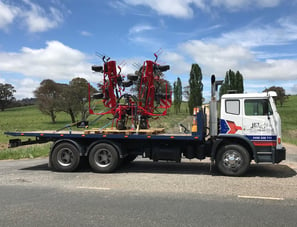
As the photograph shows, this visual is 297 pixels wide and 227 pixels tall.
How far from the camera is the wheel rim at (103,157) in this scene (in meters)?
9.12

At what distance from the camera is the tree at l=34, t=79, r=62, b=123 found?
160 ft

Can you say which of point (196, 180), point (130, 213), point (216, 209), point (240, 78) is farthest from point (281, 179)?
point (240, 78)

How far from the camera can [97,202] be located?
5957 millimetres

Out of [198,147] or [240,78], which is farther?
[240,78]

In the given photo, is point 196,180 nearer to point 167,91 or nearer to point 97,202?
point 97,202

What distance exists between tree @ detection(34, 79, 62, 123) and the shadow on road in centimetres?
3880

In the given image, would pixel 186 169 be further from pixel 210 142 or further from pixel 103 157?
pixel 103 157

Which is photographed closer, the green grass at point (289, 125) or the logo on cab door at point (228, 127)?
the logo on cab door at point (228, 127)

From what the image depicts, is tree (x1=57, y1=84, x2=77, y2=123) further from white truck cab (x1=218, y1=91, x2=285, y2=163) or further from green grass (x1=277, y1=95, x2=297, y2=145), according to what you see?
white truck cab (x1=218, y1=91, x2=285, y2=163)

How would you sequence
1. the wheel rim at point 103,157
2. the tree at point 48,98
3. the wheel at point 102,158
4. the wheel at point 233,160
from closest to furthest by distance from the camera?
the wheel at point 233,160 → the wheel at point 102,158 → the wheel rim at point 103,157 → the tree at point 48,98

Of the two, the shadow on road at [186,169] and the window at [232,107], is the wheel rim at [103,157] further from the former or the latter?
the window at [232,107]

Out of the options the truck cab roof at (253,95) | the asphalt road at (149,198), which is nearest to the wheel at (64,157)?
the asphalt road at (149,198)

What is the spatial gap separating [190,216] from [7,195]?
4.23 metres

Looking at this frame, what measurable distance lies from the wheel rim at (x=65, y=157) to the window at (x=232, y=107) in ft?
16.9
